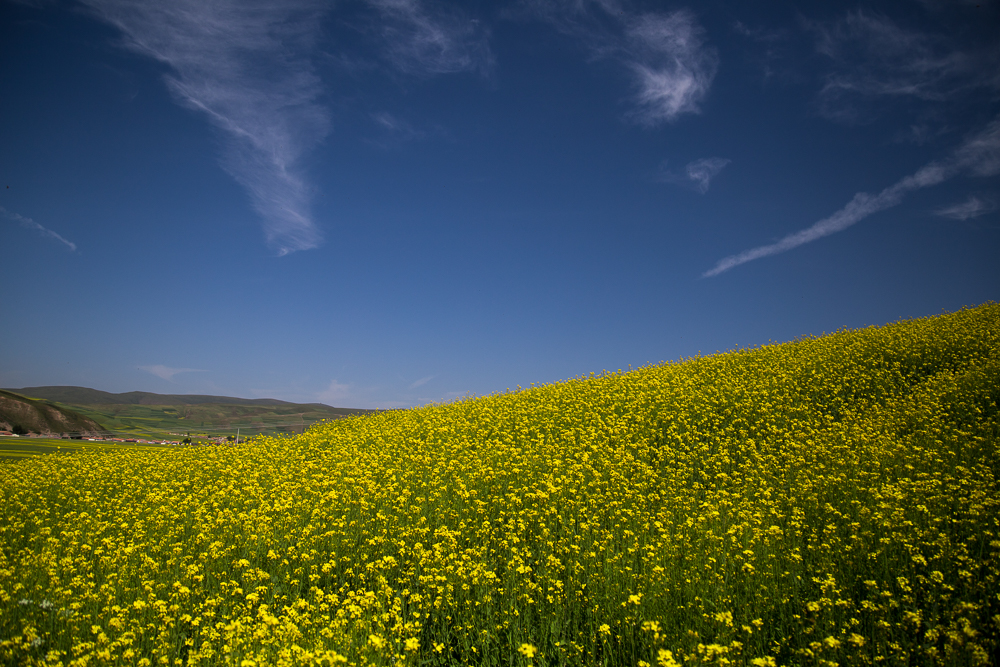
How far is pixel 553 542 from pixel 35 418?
38030 millimetres

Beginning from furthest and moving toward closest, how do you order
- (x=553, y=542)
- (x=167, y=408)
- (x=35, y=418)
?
(x=167, y=408) < (x=35, y=418) < (x=553, y=542)

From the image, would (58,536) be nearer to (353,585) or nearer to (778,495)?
(353,585)

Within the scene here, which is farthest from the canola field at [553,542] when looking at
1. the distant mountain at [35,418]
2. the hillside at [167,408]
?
the hillside at [167,408]

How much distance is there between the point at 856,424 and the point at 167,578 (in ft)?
45.8

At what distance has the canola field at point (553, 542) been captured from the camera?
461 cm

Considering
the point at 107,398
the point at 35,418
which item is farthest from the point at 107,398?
the point at 35,418

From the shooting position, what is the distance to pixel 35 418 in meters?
30.0

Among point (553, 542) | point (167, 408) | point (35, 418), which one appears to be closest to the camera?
point (553, 542)

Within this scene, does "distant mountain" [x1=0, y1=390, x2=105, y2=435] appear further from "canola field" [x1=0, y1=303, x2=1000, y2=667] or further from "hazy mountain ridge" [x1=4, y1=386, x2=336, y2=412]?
"hazy mountain ridge" [x1=4, y1=386, x2=336, y2=412]

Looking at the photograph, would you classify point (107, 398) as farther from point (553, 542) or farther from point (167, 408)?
point (553, 542)

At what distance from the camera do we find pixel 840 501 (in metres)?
7.55

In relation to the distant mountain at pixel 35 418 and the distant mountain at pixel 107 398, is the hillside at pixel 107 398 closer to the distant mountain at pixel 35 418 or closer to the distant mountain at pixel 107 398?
the distant mountain at pixel 107 398

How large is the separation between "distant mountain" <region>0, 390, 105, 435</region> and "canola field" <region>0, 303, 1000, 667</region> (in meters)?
22.1

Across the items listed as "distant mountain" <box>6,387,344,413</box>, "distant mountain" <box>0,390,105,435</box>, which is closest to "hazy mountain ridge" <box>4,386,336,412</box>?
"distant mountain" <box>6,387,344,413</box>
